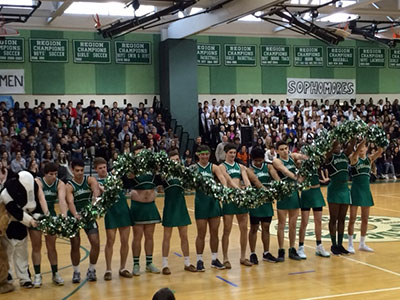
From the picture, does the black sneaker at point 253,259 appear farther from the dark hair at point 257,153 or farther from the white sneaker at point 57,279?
the white sneaker at point 57,279

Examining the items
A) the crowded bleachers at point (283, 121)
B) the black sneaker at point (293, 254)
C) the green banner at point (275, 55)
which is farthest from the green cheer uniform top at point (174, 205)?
the green banner at point (275, 55)

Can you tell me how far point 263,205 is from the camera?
8750 millimetres

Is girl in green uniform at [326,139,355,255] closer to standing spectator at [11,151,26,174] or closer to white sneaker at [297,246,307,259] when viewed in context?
white sneaker at [297,246,307,259]

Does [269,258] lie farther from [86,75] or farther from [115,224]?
[86,75]

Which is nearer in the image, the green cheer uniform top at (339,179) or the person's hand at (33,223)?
the person's hand at (33,223)

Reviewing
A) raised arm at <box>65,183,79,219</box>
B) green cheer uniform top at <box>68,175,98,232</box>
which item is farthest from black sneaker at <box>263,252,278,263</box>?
raised arm at <box>65,183,79,219</box>

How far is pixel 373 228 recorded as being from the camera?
38.1ft

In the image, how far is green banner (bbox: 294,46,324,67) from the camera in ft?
90.5

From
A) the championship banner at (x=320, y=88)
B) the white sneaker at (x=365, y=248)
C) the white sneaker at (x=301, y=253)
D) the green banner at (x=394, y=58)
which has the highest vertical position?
the green banner at (x=394, y=58)

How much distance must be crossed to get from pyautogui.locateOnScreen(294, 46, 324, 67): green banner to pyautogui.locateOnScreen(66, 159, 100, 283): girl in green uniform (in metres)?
20.9

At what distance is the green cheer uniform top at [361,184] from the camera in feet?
30.8

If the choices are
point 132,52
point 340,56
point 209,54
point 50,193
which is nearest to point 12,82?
point 132,52

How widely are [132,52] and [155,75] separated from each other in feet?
4.60

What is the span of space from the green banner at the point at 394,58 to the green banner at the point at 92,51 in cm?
1460
